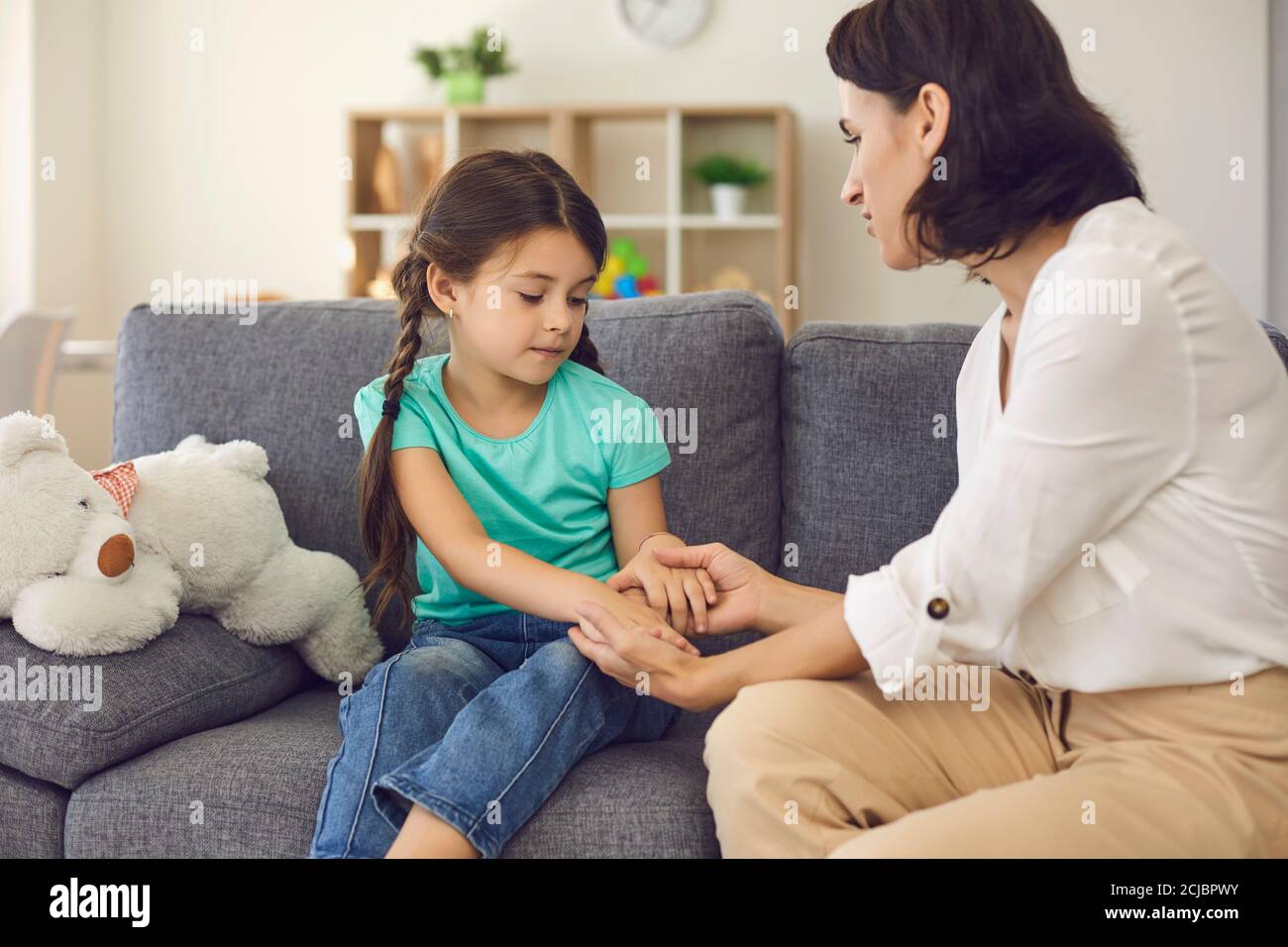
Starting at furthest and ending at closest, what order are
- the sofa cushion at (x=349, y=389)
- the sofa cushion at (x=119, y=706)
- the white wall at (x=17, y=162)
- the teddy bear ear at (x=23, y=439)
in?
the white wall at (x=17, y=162) < the sofa cushion at (x=349, y=389) < the teddy bear ear at (x=23, y=439) < the sofa cushion at (x=119, y=706)

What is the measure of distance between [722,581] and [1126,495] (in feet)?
→ 1.61

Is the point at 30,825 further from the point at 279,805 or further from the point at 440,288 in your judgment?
the point at 440,288

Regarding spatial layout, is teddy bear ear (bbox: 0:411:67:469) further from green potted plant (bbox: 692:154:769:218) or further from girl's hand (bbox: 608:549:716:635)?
green potted plant (bbox: 692:154:769:218)

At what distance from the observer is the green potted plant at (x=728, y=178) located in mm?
4289

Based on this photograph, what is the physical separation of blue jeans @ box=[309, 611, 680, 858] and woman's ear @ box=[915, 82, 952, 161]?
61 centimetres

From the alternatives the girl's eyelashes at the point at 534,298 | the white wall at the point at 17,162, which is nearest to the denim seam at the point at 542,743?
the girl's eyelashes at the point at 534,298

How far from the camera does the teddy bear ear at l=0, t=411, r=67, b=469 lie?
1405 mm

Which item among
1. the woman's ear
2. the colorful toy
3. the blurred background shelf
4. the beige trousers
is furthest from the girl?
the blurred background shelf

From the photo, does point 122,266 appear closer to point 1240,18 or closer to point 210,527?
point 210,527

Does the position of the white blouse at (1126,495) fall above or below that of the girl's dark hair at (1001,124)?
below

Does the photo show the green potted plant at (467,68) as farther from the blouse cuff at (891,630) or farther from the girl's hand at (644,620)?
the blouse cuff at (891,630)

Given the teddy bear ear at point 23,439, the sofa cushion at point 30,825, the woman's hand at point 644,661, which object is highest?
the teddy bear ear at point 23,439

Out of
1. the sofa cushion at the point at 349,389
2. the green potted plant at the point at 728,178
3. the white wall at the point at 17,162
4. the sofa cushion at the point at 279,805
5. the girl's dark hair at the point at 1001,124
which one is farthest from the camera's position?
the white wall at the point at 17,162
